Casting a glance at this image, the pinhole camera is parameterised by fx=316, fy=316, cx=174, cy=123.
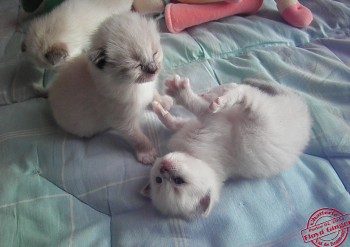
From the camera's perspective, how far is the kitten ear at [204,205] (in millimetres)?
941

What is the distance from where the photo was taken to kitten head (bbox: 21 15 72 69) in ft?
4.07

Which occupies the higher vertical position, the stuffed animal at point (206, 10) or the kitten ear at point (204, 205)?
the stuffed animal at point (206, 10)

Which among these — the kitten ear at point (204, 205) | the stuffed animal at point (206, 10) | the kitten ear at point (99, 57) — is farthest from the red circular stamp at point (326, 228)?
the stuffed animal at point (206, 10)

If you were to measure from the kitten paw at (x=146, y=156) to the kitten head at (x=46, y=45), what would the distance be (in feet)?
1.63

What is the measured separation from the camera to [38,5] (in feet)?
5.23

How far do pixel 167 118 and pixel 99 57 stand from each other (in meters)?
0.36

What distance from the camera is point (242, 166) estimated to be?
3.34 feet

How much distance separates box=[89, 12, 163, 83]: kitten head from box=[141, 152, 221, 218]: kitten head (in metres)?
0.28

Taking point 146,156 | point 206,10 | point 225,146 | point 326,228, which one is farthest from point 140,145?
point 206,10

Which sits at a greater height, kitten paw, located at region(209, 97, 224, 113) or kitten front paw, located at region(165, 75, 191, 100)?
kitten paw, located at region(209, 97, 224, 113)

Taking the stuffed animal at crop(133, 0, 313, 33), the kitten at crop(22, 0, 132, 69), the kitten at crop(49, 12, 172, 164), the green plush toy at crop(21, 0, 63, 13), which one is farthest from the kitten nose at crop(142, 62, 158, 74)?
the green plush toy at crop(21, 0, 63, 13)

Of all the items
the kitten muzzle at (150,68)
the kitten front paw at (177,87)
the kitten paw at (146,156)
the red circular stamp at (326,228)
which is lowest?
the kitten paw at (146,156)

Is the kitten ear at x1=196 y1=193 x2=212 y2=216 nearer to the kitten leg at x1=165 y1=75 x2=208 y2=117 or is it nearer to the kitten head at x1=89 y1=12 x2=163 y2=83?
the kitten leg at x1=165 y1=75 x2=208 y2=117

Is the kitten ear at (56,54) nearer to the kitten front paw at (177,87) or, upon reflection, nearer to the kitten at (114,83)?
the kitten at (114,83)
